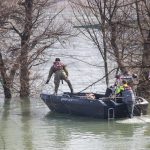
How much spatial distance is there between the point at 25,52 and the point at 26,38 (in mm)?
994

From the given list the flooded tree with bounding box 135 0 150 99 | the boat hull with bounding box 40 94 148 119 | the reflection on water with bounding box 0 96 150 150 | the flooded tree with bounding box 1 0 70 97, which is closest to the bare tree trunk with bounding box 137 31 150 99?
the flooded tree with bounding box 135 0 150 99

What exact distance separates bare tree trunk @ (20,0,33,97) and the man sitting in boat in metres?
7.27

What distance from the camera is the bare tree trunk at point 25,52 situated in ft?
102

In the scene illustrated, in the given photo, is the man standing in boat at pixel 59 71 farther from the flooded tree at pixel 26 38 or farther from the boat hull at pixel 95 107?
the flooded tree at pixel 26 38

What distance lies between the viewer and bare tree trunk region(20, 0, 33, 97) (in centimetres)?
3117

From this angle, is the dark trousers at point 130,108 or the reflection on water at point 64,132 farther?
the dark trousers at point 130,108

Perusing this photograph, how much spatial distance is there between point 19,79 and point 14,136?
9.51 metres

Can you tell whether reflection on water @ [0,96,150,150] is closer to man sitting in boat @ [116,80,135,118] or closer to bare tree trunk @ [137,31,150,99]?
man sitting in boat @ [116,80,135,118]

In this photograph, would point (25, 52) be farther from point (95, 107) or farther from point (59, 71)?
point (95, 107)

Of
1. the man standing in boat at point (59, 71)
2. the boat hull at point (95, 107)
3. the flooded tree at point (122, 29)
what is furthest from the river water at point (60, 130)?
the flooded tree at point (122, 29)

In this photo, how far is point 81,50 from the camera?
51125 millimetres

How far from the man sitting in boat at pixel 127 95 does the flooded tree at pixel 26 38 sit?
7.24 metres

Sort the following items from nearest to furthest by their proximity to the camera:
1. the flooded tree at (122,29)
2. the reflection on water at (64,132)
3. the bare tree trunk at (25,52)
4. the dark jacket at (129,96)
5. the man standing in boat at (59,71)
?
the reflection on water at (64,132), the dark jacket at (129,96), the flooded tree at (122,29), the man standing in boat at (59,71), the bare tree trunk at (25,52)

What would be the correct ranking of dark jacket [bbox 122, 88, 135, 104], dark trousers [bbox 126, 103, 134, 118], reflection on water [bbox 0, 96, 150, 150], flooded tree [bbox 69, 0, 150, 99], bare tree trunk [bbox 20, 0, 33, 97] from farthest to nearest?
bare tree trunk [bbox 20, 0, 33, 97]
flooded tree [bbox 69, 0, 150, 99]
dark trousers [bbox 126, 103, 134, 118]
dark jacket [bbox 122, 88, 135, 104]
reflection on water [bbox 0, 96, 150, 150]
